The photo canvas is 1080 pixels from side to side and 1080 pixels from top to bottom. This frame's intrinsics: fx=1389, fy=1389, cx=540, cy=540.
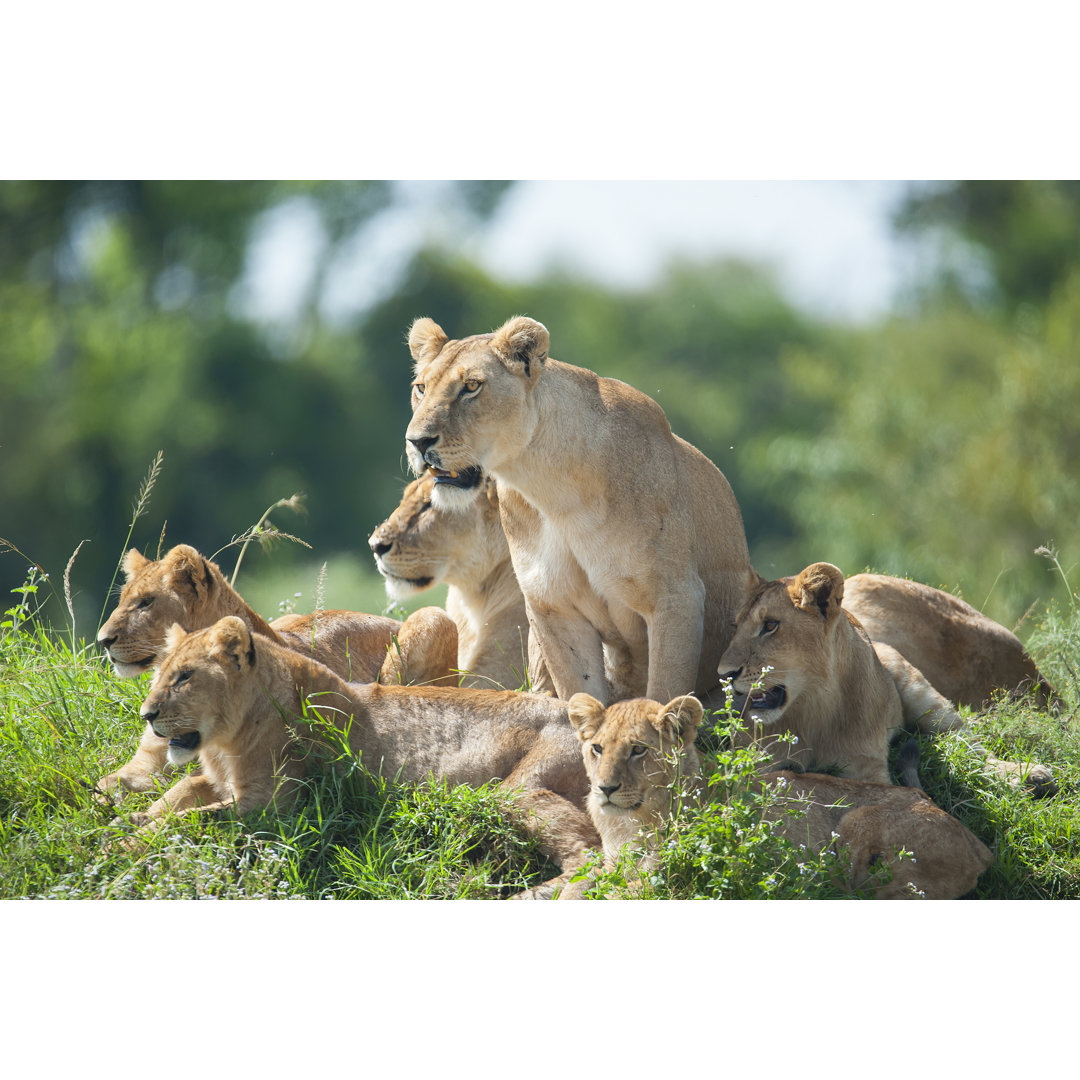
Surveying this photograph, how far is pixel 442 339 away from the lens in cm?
559

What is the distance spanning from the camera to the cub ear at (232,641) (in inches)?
185

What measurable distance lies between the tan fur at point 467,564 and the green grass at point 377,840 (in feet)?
4.66

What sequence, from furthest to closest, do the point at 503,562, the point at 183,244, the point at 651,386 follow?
the point at 651,386, the point at 183,244, the point at 503,562

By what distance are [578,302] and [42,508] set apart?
16552 mm

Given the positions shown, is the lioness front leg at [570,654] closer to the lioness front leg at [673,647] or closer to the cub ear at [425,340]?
the lioness front leg at [673,647]

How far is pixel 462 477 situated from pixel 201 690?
1310mm

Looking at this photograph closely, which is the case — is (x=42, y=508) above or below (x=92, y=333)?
below

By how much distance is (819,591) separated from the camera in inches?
205

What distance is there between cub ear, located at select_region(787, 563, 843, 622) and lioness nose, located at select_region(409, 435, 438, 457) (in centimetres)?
146

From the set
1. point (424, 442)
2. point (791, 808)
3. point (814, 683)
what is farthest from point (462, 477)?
point (791, 808)

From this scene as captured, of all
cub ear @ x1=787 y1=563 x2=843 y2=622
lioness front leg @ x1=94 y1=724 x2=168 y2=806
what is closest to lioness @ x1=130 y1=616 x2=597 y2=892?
lioness front leg @ x1=94 y1=724 x2=168 y2=806

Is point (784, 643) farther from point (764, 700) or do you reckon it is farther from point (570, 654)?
point (570, 654)

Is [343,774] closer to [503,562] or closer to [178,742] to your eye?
[178,742]

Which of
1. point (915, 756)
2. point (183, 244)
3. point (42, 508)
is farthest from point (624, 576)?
point (183, 244)
